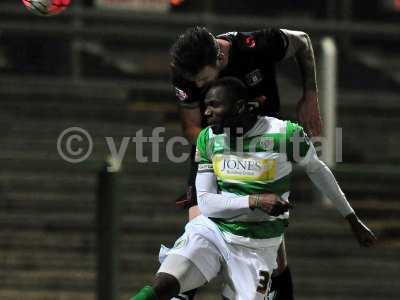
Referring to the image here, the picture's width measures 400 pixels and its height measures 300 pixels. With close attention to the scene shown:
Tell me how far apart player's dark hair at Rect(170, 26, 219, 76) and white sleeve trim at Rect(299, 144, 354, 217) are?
708 mm

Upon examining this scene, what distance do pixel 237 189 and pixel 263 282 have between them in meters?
0.51

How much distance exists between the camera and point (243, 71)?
22.2ft

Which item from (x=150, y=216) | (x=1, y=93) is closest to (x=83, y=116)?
(x=1, y=93)

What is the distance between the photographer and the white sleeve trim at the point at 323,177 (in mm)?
6305

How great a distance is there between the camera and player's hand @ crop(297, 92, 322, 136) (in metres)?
6.76

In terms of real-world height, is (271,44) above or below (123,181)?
above

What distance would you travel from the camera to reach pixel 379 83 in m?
14.9

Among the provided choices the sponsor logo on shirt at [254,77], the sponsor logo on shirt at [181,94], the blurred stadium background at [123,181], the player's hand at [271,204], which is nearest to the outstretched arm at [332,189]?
the player's hand at [271,204]

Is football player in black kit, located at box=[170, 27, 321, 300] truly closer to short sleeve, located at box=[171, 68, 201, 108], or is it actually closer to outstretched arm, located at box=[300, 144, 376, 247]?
short sleeve, located at box=[171, 68, 201, 108]

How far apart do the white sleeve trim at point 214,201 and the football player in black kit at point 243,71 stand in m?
0.40

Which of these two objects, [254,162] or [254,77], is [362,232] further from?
[254,77]

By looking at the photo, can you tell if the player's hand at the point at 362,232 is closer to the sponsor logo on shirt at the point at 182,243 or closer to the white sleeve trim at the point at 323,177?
the white sleeve trim at the point at 323,177

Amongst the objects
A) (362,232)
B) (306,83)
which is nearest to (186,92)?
(306,83)

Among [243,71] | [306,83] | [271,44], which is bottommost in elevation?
[306,83]
